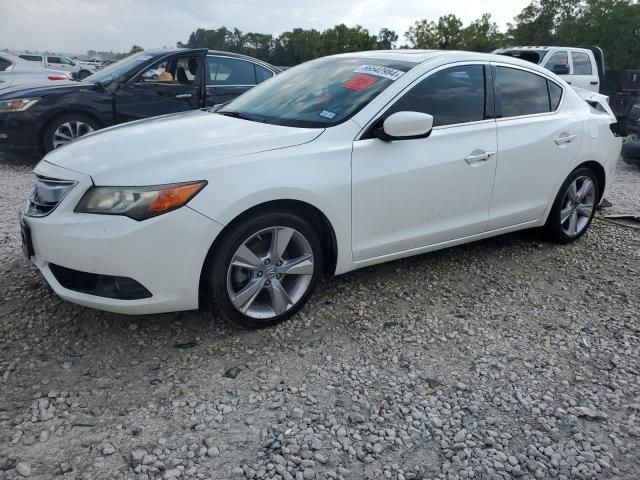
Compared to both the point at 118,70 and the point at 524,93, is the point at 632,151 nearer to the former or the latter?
the point at 524,93

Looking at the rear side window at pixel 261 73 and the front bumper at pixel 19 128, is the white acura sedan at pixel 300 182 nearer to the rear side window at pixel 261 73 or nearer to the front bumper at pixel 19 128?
the front bumper at pixel 19 128

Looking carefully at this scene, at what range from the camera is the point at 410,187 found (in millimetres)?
3535

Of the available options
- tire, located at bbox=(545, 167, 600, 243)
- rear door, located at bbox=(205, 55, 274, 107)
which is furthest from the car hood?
rear door, located at bbox=(205, 55, 274, 107)

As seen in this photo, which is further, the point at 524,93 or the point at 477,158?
the point at 524,93

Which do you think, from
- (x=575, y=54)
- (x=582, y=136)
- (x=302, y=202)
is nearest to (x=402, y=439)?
(x=302, y=202)

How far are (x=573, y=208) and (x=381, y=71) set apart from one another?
219 cm

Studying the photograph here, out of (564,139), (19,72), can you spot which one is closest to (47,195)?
(564,139)

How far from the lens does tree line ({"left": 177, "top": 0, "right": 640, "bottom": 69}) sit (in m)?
36.3

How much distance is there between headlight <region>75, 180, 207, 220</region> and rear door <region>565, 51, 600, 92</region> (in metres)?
11.9

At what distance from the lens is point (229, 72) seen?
8078 mm

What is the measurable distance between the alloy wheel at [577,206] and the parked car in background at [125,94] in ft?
16.3

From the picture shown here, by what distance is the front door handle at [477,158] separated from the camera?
379 centimetres

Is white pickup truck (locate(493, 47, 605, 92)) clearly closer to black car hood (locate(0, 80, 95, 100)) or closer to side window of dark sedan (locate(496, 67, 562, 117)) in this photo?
side window of dark sedan (locate(496, 67, 562, 117))

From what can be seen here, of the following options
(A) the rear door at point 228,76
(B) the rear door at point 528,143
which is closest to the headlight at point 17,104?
(A) the rear door at point 228,76
